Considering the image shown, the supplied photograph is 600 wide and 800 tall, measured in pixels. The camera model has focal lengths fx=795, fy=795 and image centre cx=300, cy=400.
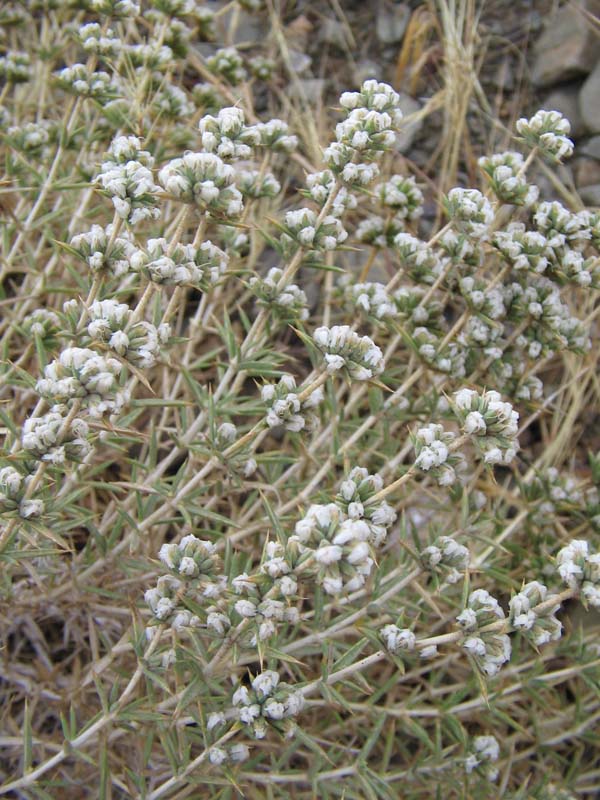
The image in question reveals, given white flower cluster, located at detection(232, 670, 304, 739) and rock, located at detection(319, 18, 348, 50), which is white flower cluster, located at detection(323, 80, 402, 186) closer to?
white flower cluster, located at detection(232, 670, 304, 739)

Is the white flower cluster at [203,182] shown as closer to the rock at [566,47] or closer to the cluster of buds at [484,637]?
the cluster of buds at [484,637]

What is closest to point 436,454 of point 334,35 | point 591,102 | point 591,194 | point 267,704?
point 267,704

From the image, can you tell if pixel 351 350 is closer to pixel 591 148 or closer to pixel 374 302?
pixel 374 302

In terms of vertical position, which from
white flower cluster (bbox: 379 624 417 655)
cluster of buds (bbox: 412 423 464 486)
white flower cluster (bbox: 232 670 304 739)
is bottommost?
white flower cluster (bbox: 232 670 304 739)

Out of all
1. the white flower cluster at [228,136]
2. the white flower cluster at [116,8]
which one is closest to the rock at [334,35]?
the white flower cluster at [116,8]

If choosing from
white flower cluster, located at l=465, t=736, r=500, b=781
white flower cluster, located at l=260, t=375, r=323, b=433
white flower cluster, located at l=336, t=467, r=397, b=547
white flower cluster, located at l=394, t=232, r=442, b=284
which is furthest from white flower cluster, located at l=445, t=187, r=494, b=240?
white flower cluster, located at l=465, t=736, r=500, b=781

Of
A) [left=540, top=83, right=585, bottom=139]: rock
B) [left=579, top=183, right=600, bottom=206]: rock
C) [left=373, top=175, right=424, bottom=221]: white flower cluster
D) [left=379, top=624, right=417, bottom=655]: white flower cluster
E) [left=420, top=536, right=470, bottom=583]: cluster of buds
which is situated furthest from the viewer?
[left=540, top=83, right=585, bottom=139]: rock
